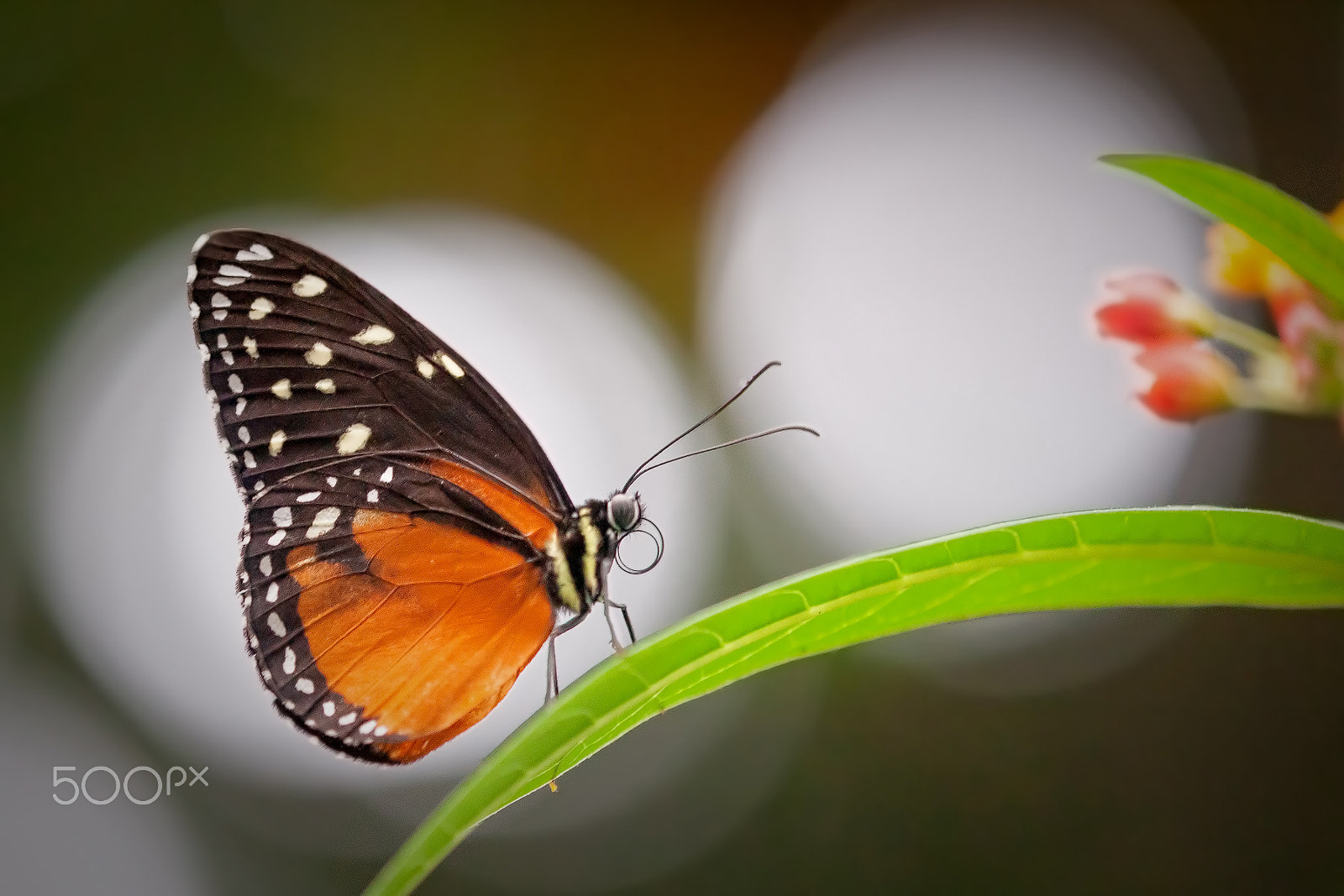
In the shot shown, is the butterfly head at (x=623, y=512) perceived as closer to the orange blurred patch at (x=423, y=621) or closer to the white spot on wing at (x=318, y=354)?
the orange blurred patch at (x=423, y=621)

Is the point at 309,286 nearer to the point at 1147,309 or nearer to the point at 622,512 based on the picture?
the point at 622,512

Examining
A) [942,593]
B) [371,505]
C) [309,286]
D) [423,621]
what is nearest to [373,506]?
[371,505]

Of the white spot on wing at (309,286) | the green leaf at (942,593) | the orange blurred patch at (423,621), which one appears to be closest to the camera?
the green leaf at (942,593)

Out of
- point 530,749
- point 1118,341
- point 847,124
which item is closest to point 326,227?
point 847,124

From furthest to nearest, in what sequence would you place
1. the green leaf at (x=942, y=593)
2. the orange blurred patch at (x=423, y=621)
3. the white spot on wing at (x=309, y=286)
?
the white spot on wing at (x=309, y=286)
the orange blurred patch at (x=423, y=621)
the green leaf at (x=942, y=593)

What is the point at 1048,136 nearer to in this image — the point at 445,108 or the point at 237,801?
the point at 445,108

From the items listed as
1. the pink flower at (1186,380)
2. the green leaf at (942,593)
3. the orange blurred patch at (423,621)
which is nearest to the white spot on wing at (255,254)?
the orange blurred patch at (423,621)

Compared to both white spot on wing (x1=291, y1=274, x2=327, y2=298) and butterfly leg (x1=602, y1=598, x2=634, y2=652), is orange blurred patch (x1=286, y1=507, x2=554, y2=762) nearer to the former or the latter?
butterfly leg (x1=602, y1=598, x2=634, y2=652)
